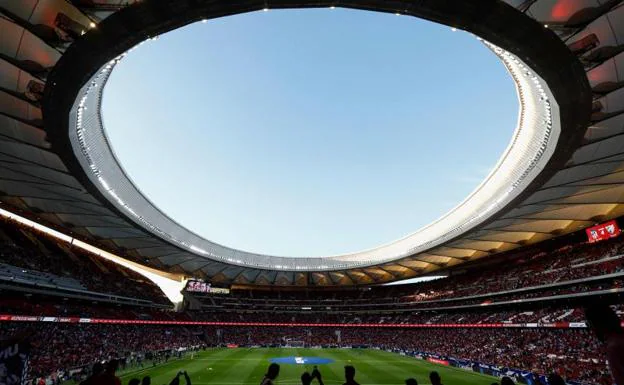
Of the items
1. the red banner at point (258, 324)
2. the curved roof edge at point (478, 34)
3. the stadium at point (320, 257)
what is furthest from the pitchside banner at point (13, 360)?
the red banner at point (258, 324)

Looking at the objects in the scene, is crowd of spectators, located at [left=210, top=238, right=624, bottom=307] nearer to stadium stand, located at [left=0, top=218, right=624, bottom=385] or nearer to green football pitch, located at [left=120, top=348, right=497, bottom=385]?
stadium stand, located at [left=0, top=218, right=624, bottom=385]

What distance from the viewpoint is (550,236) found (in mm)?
46219

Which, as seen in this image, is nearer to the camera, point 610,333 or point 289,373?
point 610,333

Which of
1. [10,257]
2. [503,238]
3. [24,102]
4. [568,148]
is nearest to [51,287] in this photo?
[10,257]

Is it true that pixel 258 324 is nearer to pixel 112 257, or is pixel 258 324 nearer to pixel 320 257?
pixel 320 257

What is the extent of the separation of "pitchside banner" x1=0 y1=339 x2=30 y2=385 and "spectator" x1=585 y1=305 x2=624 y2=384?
338 inches

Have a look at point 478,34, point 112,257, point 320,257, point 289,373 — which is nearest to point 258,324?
point 320,257

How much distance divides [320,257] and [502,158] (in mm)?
46802

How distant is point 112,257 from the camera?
62594 millimetres

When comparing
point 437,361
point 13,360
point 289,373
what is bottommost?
point 437,361

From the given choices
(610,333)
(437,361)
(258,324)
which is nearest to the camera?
(610,333)

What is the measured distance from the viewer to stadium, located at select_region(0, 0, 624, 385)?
15.4m

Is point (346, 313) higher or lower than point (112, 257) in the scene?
lower

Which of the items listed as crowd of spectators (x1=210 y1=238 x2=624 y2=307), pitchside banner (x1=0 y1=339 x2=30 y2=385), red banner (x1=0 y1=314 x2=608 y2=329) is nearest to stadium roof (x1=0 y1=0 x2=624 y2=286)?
crowd of spectators (x1=210 y1=238 x2=624 y2=307)
